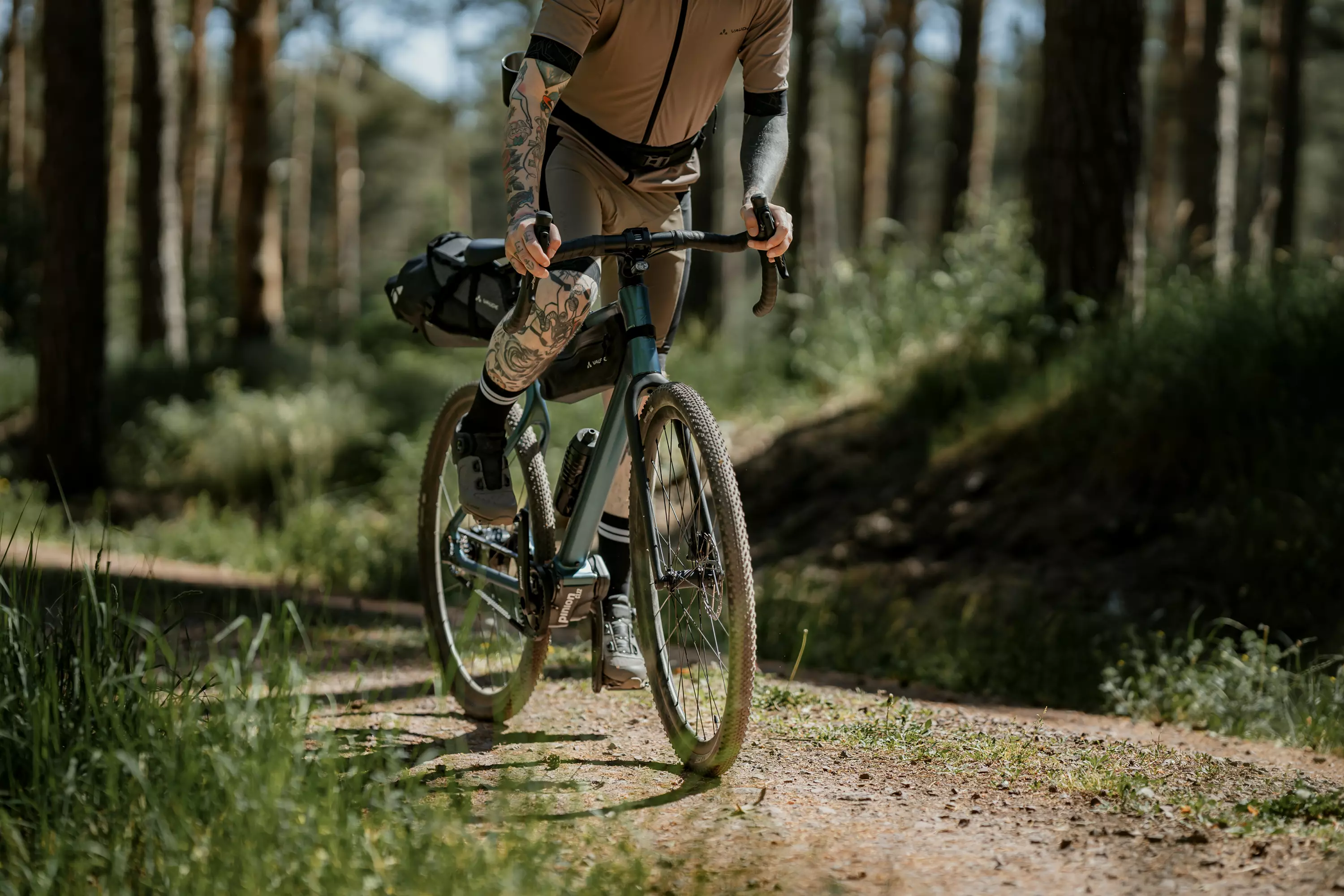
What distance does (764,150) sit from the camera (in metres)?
3.69

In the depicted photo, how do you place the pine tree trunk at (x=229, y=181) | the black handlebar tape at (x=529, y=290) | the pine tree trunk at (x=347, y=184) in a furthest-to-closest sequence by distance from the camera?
the pine tree trunk at (x=347, y=184) < the pine tree trunk at (x=229, y=181) < the black handlebar tape at (x=529, y=290)

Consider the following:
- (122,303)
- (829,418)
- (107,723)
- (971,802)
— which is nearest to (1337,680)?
(971,802)

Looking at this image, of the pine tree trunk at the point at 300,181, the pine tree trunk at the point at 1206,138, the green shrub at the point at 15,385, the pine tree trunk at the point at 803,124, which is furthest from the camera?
the pine tree trunk at the point at 300,181

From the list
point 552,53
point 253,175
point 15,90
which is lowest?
point 552,53

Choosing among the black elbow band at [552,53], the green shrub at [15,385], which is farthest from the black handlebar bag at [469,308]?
the green shrub at [15,385]

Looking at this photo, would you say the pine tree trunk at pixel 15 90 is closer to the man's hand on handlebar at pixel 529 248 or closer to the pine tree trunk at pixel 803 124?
the pine tree trunk at pixel 803 124

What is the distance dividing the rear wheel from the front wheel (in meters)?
0.47

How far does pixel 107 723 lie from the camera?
3010 millimetres

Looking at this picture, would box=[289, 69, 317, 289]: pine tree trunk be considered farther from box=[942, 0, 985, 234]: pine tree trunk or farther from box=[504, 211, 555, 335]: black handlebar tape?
box=[504, 211, 555, 335]: black handlebar tape

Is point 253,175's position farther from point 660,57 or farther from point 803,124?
point 660,57

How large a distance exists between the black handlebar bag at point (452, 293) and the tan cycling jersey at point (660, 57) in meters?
0.58

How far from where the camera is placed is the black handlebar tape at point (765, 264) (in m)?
3.40

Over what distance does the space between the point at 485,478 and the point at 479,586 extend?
36 cm

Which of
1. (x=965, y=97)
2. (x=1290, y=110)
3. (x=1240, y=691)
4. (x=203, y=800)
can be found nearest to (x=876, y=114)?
(x=965, y=97)
